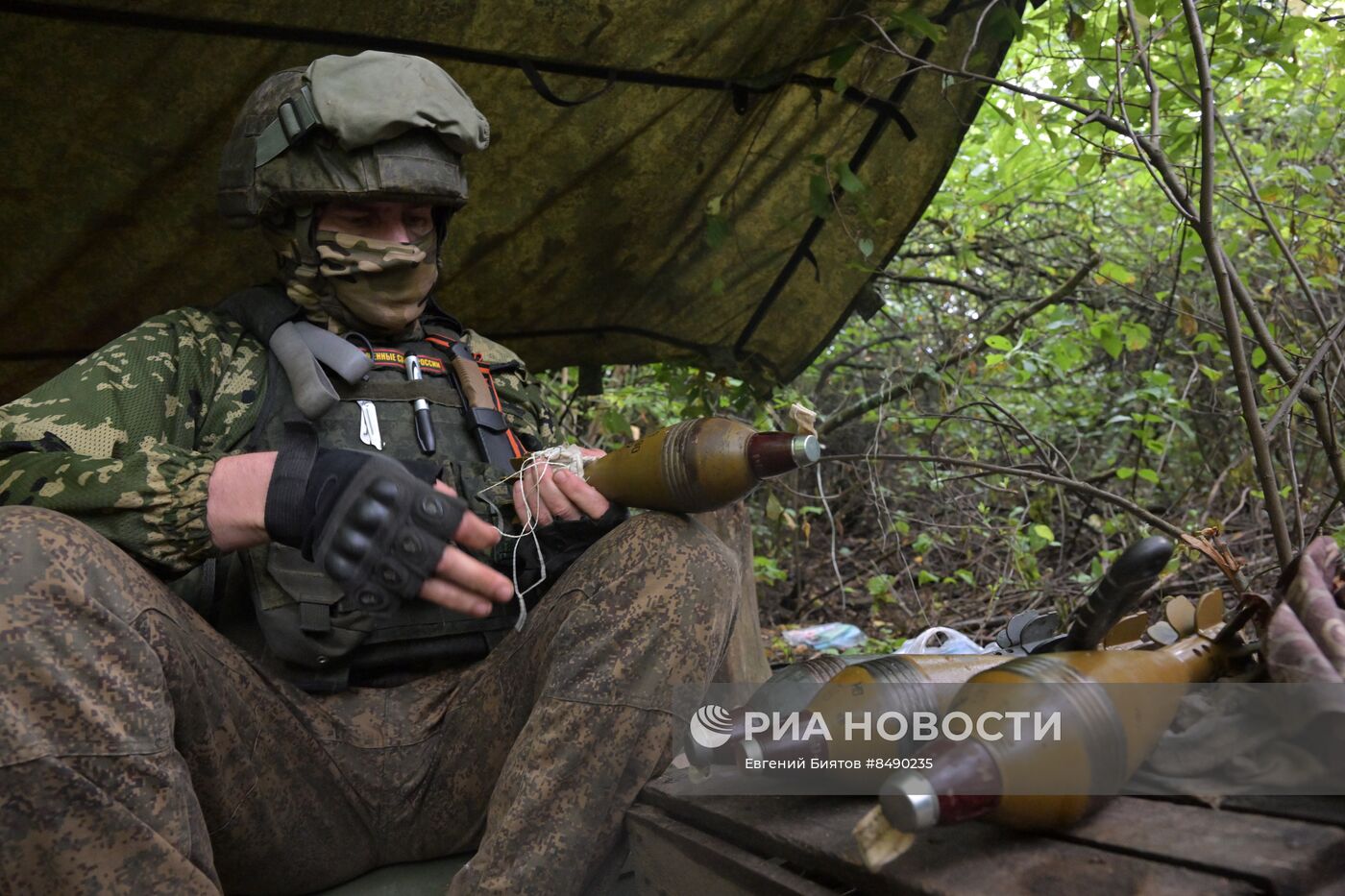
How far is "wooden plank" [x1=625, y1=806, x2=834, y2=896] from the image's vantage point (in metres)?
1.43

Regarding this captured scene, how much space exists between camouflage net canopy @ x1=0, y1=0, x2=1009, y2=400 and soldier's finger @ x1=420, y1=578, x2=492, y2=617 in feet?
4.88

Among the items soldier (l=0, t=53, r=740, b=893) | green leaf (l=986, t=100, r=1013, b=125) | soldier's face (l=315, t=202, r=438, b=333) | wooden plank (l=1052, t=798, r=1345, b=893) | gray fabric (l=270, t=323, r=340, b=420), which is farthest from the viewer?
green leaf (l=986, t=100, r=1013, b=125)

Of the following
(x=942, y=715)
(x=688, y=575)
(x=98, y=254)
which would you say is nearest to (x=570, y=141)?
(x=98, y=254)

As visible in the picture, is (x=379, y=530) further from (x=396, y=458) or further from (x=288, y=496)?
(x=396, y=458)

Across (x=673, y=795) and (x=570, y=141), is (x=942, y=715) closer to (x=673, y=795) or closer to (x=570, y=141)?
(x=673, y=795)

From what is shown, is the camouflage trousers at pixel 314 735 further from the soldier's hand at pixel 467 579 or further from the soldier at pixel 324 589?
the soldier's hand at pixel 467 579

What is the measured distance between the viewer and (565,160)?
120 inches

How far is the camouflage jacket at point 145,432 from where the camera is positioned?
5.83 feet

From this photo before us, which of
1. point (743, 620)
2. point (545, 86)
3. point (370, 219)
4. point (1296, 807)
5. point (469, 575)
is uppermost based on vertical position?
point (545, 86)

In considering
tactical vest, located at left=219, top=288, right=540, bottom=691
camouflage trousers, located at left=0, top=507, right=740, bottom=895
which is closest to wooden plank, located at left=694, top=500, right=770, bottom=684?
tactical vest, located at left=219, top=288, right=540, bottom=691

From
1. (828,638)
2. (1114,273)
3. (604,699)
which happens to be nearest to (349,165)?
(604,699)

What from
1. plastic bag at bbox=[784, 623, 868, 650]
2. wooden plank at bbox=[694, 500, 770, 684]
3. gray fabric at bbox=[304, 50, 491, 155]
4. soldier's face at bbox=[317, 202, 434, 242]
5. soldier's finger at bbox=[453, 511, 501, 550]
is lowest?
plastic bag at bbox=[784, 623, 868, 650]

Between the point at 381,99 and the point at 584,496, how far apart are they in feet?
3.36

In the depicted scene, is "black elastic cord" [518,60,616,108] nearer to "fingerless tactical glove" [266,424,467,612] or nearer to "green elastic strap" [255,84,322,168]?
"green elastic strap" [255,84,322,168]
